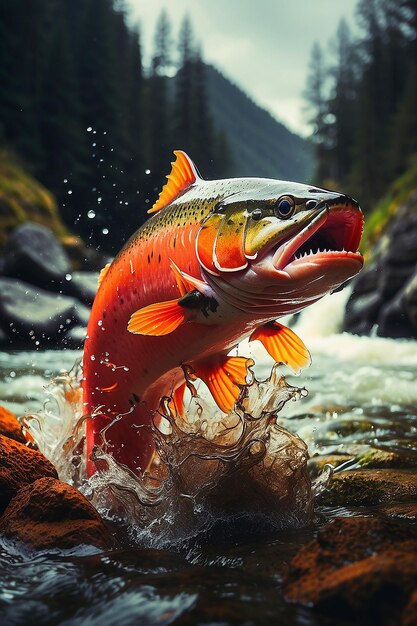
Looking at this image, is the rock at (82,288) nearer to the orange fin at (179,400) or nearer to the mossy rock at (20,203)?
the mossy rock at (20,203)

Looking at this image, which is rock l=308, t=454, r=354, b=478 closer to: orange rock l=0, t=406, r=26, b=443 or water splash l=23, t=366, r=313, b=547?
water splash l=23, t=366, r=313, b=547

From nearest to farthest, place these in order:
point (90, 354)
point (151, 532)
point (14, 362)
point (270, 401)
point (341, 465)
Result: point (151, 532) → point (270, 401) → point (90, 354) → point (341, 465) → point (14, 362)

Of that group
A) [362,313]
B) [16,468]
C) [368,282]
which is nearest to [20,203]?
[368,282]

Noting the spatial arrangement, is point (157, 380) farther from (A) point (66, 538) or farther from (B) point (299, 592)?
(B) point (299, 592)

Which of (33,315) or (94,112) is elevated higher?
(94,112)

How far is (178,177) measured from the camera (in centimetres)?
329

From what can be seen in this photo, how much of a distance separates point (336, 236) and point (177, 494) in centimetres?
148

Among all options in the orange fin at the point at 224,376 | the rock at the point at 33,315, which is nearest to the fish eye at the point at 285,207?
the orange fin at the point at 224,376

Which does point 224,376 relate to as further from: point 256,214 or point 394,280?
point 394,280

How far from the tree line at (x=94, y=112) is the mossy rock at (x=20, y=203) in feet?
6.26

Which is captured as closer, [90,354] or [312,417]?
[90,354]

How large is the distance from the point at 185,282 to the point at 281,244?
560mm

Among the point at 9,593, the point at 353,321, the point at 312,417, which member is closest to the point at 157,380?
the point at 9,593

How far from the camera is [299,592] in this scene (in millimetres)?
1878
